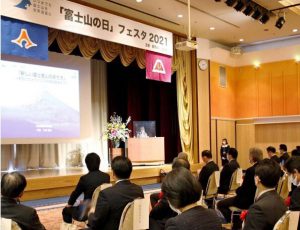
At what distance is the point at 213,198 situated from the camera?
5.69 meters

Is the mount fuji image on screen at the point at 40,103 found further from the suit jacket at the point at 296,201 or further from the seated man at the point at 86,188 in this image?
the suit jacket at the point at 296,201

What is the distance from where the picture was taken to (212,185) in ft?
17.4

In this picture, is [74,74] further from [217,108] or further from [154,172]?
[217,108]

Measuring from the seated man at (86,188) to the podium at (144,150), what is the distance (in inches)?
189

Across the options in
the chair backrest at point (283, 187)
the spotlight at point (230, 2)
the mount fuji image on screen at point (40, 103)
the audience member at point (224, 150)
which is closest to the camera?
the chair backrest at point (283, 187)

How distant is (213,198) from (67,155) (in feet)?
15.5

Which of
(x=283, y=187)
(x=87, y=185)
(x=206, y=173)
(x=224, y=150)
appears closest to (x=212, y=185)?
(x=206, y=173)

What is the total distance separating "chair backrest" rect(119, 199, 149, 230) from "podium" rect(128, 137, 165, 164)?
5.83 m

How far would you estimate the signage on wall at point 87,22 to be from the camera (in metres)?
5.80

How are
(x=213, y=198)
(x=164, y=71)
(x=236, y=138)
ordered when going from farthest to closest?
1. (x=236, y=138)
2. (x=164, y=71)
3. (x=213, y=198)

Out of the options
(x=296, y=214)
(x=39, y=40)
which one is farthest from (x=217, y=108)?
(x=296, y=214)

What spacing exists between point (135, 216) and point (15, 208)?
0.86 m

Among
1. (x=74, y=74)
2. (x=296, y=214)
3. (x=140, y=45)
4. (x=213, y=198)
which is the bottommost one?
(x=213, y=198)

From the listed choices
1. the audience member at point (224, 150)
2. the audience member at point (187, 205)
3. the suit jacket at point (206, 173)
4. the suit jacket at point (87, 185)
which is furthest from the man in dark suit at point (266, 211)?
the audience member at point (224, 150)
